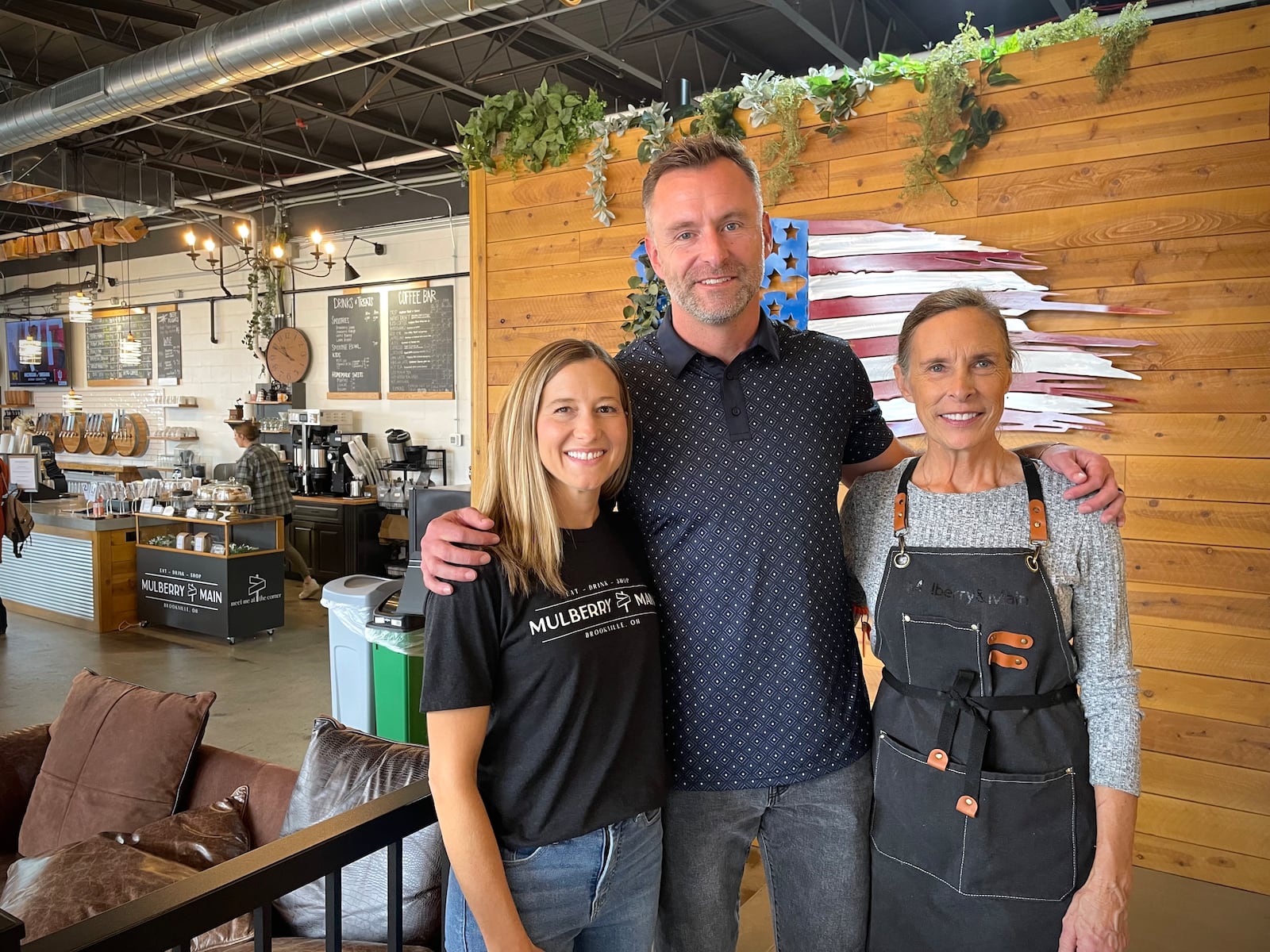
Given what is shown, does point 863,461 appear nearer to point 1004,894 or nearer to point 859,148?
point 1004,894

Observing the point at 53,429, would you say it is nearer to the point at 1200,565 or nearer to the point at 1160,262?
the point at 1160,262

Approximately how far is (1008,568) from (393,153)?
9.83 meters

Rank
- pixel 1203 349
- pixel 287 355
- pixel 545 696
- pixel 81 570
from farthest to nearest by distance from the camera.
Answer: pixel 287 355 → pixel 81 570 → pixel 1203 349 → pixel 545 696

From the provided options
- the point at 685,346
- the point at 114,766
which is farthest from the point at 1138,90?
the point at 114,766

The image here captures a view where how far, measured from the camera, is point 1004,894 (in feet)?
4.89

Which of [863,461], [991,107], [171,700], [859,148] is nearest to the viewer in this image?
[863,461]

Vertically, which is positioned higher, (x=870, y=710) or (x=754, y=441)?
(x=754, y=441)

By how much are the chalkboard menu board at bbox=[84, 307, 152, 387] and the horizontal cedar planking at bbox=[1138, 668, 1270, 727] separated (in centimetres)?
1338

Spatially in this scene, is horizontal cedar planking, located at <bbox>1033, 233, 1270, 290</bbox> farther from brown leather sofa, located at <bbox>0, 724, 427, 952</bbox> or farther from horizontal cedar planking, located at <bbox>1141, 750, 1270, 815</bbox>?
brown leather sofa, located at <bbox>0, 724, 427, 952</bbox>

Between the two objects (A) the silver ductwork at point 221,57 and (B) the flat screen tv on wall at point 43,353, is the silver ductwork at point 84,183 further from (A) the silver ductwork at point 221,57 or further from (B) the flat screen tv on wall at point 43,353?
(B) the flat screen tv on wall at point 43,353

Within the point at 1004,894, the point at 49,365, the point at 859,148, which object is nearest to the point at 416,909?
the point at 1004,894

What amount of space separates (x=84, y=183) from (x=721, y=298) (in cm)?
874

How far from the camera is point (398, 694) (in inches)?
165

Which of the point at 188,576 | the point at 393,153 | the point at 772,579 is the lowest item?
the point at 188,576
